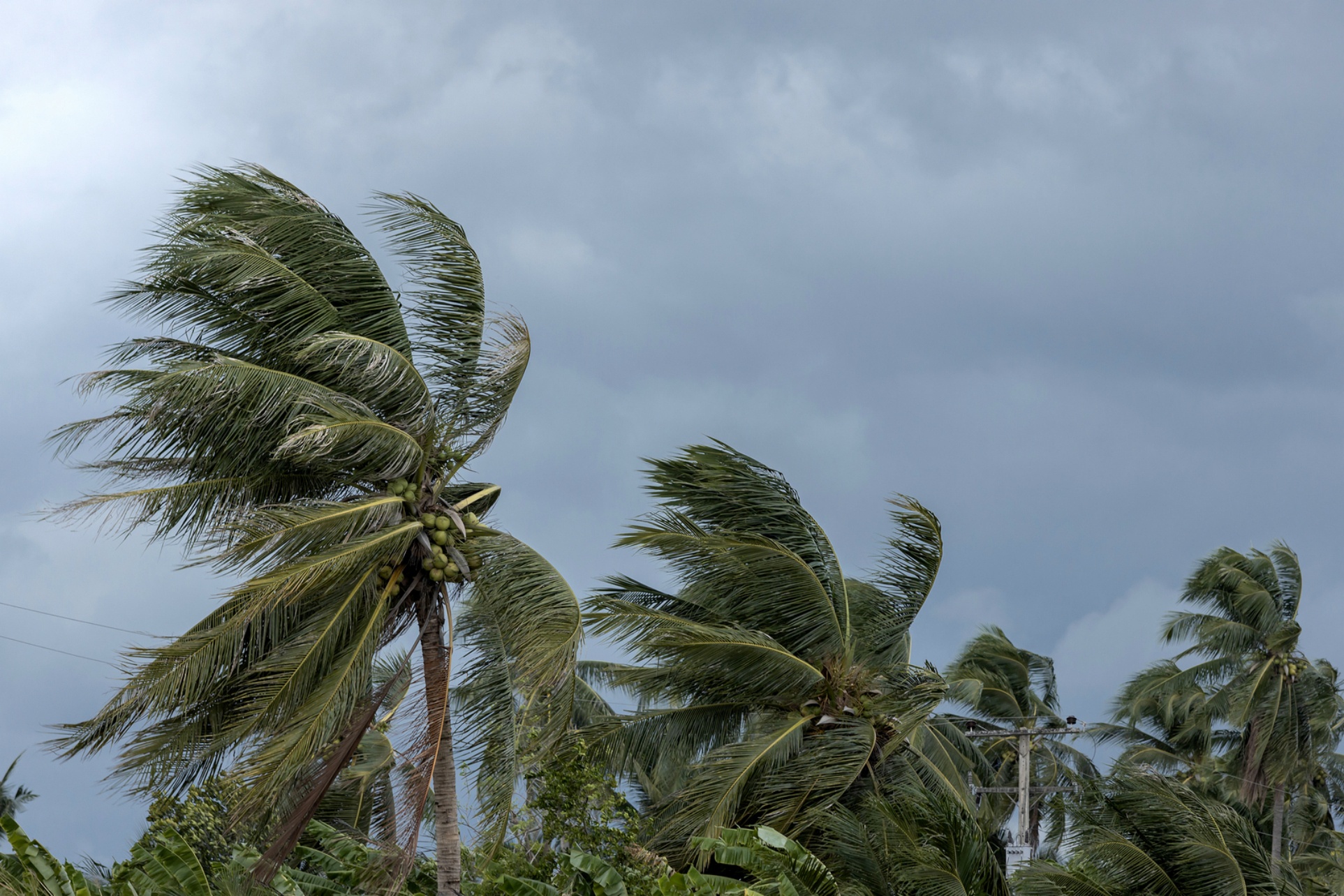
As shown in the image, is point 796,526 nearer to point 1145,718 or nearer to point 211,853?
point 211,853

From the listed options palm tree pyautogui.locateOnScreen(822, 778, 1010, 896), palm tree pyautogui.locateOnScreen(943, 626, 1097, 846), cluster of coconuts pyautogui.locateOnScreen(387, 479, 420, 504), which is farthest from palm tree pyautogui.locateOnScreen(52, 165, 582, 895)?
palm tree pyautogui.locateOnScreen(943, 626, 1097, 846)

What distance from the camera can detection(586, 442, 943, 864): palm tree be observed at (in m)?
15.1

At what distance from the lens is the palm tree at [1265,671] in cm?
3042

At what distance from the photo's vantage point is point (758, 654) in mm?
15375

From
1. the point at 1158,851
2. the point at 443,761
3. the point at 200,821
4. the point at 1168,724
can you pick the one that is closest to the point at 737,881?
the point at 443,761

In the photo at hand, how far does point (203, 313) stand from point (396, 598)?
3.61m

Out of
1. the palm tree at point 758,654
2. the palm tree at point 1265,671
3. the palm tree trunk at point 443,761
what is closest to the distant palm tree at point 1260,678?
the palm tree at point 1265,671

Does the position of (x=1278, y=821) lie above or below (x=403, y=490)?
above

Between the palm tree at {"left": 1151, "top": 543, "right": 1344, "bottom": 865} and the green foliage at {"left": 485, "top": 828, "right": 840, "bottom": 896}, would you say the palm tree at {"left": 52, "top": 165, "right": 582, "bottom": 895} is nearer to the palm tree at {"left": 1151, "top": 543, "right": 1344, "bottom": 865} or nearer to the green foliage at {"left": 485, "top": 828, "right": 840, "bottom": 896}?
the green foliage at {"left": 485, "top": 828, "right": 840, "bottom": 896}

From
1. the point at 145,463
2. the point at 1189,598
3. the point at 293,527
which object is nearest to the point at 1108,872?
the point at 293,527

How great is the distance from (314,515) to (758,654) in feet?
19.6

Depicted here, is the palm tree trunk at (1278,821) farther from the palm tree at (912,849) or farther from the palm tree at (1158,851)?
the palm tree at (912,849)

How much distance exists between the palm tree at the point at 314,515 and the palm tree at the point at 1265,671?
75.9ft

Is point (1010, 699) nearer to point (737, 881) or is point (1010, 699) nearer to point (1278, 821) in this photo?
point (1278, 821)
